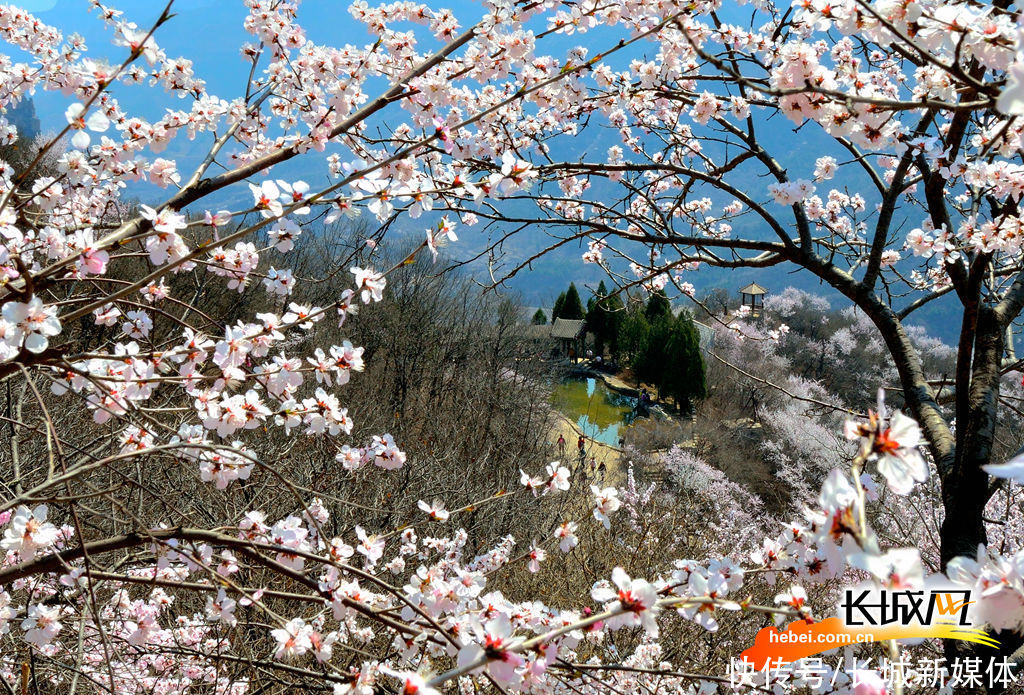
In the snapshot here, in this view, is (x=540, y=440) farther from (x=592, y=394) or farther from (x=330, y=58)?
(x=592, y=394)

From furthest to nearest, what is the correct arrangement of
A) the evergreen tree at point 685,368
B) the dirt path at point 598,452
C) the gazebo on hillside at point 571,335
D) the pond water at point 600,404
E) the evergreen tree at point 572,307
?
Answer: the evergreen tree at point 572,307
the gazebo on hillside at point 571,335
the evergreen tree at point 685,368
the pond water at point 600,404
the dirt path at point 598,452

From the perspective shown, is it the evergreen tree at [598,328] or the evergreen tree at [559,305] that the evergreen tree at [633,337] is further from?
the evergreen tree at [559,305]

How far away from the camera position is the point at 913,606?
4.00 ft

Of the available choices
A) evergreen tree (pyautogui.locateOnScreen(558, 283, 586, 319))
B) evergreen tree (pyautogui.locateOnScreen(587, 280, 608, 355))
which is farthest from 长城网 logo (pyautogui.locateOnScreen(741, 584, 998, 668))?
evergreen tree (pyautogui.locateOnScreen(558, 283, 586, 319))

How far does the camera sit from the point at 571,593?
739 cm

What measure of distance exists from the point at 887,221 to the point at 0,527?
15.6 feet

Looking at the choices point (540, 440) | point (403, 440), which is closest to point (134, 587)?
point (403, 440)

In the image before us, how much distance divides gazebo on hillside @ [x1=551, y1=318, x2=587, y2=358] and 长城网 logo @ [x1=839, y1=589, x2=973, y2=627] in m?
40.2

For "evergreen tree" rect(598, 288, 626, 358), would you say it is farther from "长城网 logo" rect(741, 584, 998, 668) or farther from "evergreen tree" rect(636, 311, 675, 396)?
"长城网 logo" rect(741, 584, 998, 668)

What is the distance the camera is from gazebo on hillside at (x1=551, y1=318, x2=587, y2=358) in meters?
43.5

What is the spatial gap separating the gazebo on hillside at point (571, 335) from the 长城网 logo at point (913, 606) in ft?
132

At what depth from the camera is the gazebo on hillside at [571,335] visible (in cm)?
4347

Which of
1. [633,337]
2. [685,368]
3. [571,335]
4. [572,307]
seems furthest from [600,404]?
[572,307]

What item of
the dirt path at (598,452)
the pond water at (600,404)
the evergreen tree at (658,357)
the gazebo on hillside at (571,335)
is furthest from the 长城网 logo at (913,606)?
the gazebo on hillside at (571,335)
